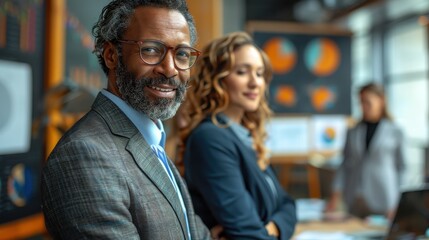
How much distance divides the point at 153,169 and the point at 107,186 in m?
0.12

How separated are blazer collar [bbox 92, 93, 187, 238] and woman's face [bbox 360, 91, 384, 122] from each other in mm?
2744

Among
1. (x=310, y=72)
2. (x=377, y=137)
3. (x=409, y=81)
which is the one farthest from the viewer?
(x=409, y=81)

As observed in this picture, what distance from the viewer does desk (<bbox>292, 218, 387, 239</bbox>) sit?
2426mm

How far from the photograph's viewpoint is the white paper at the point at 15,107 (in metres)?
2.12

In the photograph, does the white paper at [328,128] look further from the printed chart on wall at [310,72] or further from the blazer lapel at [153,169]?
the blazer lapel at [153,169]

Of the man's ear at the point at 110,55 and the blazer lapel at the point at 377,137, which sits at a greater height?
the man's ear at the point at 110,55

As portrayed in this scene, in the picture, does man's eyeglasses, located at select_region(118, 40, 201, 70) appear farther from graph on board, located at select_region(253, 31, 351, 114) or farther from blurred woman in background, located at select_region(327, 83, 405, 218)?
graph on board, located at select_region(253, 31, 351, 114)

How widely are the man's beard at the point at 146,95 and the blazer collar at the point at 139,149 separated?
0.04 meters

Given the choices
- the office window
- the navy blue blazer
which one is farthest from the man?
the office window

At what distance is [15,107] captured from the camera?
2.24 m

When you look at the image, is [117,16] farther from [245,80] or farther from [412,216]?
[412,216]

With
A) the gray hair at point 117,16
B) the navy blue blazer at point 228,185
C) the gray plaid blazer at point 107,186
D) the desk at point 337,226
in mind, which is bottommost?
the desk at point 337,226

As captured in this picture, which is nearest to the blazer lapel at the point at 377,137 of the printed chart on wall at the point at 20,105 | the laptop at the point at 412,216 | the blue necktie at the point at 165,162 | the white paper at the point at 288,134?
the laptop at the point at 412,216

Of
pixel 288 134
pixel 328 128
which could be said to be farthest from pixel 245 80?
pixel 328 128
